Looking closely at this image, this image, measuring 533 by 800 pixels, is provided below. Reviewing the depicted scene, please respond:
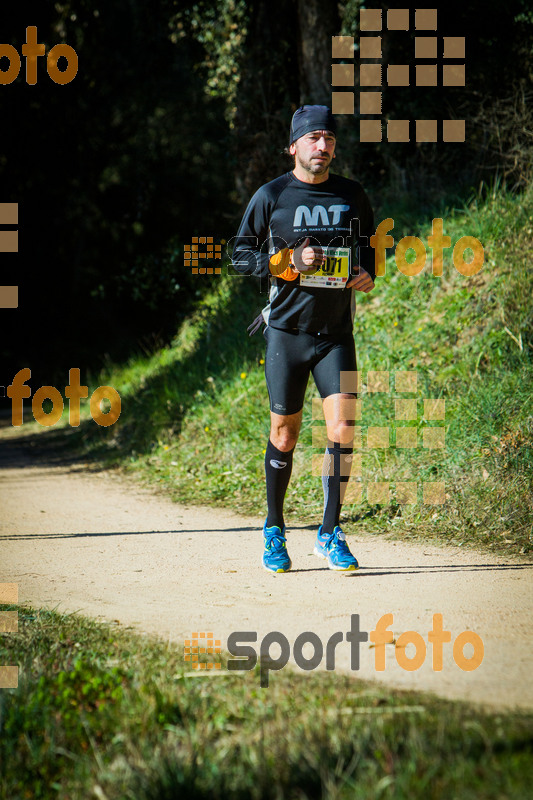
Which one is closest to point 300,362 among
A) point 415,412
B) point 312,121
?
point 312,121

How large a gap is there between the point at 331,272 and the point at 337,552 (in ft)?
5.25

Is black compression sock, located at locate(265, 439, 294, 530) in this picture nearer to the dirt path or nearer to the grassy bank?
the dirt path

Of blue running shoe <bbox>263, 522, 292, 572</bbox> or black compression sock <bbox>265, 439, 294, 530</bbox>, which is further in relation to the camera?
black compression sock <bbox>265, 439, 294, 530</bbox>

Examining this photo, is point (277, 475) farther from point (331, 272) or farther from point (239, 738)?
point (239, 738)

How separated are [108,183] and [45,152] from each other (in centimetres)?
250

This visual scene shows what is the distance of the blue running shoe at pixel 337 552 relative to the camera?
4.96 m

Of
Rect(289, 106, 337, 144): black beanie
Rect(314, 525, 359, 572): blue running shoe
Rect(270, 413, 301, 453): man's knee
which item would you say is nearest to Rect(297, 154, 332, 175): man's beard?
Rect(289, 106, 337, 144): black beanie

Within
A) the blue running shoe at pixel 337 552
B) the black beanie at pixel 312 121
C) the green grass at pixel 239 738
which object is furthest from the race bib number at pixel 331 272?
the green grass at pixel 239 738

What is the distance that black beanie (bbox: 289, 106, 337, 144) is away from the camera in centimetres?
490

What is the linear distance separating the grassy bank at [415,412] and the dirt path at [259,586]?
511 mm

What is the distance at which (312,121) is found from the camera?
4.91 meters

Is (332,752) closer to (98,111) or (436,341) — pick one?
(436,341)

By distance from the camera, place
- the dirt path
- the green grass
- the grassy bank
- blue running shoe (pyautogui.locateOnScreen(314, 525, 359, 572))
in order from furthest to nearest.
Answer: the grassy bank, blue running shoe (pyautogui.locateOnScreen(314, 525, 359, 572)), the dirt path, the green grass

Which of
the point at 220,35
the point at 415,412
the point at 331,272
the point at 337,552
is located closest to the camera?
the point at 331,272
